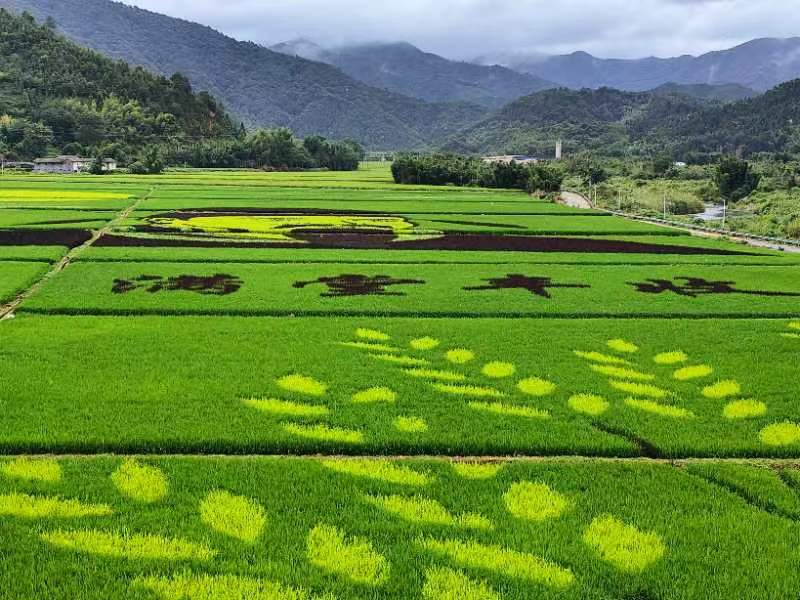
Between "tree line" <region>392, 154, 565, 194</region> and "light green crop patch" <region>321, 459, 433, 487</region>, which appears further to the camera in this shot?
"tree line" <region>392, 154, 565, 194</region>

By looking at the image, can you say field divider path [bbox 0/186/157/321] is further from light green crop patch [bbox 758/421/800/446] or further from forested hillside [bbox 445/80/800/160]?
forested hillside [bbox 445/80/800/160]

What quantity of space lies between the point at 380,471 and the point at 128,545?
118 inches

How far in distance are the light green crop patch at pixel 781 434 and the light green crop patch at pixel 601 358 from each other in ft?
11.8

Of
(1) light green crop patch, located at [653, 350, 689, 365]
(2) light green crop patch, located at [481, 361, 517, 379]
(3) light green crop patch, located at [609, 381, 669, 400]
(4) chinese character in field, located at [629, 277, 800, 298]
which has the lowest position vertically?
(4) chinese character in field, located at [629, 277, 800, 298]

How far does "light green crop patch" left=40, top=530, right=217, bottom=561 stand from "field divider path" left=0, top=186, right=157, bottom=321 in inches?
439

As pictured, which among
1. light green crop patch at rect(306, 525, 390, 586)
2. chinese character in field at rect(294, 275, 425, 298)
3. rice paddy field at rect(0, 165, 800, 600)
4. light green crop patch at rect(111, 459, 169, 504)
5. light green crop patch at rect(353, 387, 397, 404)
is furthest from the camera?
chinese character in field at rect(294, 275, 425, 298)

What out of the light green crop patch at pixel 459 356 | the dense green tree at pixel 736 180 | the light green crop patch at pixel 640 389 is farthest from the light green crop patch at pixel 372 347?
the dense green tree at pixel 736 180

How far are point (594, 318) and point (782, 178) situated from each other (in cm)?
7157

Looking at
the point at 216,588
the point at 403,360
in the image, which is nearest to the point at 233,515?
the point at 216,588

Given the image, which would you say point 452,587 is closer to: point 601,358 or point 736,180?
point 601,358

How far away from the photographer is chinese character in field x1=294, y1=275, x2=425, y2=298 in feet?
68.2

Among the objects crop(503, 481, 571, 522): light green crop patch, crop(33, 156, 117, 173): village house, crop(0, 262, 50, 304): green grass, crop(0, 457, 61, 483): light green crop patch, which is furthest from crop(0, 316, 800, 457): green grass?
crop(33, 156, 117, 173): village house

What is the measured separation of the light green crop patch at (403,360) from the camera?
13.7m

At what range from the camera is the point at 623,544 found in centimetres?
725
